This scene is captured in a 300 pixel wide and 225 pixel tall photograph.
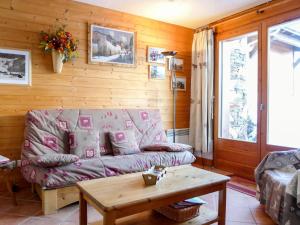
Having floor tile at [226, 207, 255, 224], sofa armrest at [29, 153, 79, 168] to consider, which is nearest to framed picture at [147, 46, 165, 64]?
sofa armrest at [29, 153, 79, 168]

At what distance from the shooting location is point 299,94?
10.0 ft

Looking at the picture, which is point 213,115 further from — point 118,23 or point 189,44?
point 118,23

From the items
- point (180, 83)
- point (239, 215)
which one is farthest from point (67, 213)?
point (180, 83)

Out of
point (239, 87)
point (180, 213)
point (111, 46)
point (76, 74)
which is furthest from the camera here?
point (239, 87)

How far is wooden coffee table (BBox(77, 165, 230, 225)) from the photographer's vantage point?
150 centimetres

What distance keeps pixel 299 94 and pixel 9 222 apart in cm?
335

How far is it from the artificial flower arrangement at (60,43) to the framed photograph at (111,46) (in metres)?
0.33

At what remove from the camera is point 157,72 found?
407 centimetres

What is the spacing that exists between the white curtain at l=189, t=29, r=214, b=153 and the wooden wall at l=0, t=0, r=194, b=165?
302 mm

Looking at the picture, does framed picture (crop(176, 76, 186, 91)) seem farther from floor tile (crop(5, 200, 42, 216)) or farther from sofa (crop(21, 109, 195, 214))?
floor tile (crop(5, 200, 42, 216))

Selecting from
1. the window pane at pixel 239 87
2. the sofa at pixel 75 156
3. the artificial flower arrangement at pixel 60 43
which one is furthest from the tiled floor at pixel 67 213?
the artificial flower arrangement at pixel 60 43

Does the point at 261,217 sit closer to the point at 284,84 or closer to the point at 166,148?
the point at 166,148

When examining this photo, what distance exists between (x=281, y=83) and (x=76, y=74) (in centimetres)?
266

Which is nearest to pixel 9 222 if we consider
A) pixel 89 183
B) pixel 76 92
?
pixel 89 183
